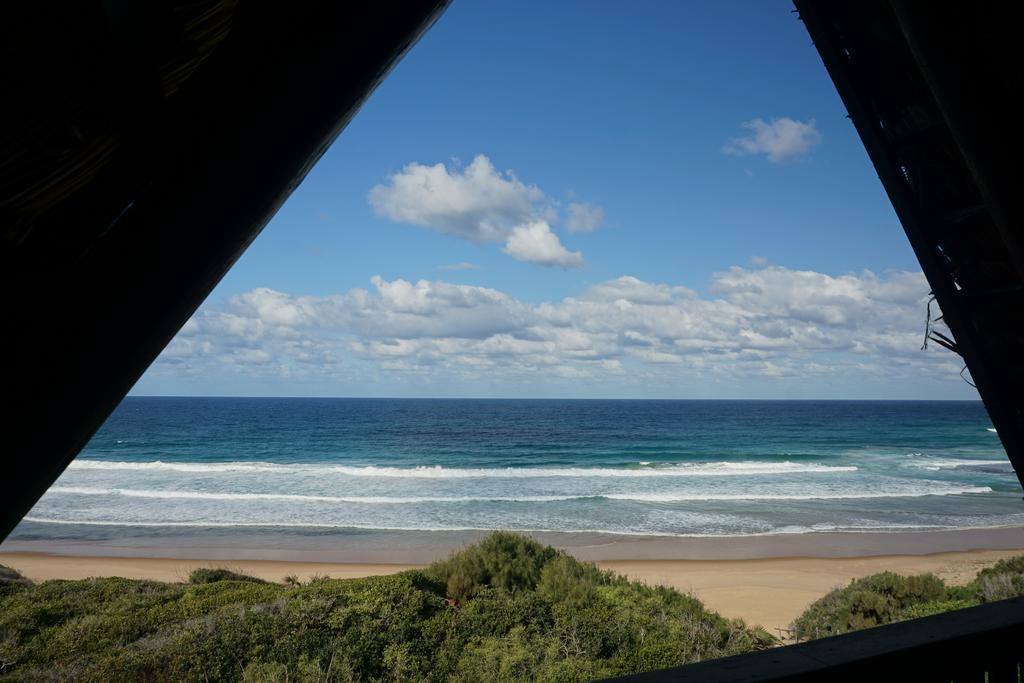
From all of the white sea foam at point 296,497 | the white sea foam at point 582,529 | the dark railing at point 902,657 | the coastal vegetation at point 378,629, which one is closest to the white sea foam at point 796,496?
the white sea foam at point 296,497

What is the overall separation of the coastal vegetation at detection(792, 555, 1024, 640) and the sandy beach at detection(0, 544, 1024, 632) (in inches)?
112

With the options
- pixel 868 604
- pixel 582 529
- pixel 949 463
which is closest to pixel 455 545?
pixel 582 529

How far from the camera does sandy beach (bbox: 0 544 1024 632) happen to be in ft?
42.7

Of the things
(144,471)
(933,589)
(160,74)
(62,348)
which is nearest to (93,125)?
(160,74)

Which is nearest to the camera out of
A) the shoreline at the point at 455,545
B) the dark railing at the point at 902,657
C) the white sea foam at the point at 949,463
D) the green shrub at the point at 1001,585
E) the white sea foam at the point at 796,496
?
the dark railing at the point at 902,657

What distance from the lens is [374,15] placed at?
0.64 meters

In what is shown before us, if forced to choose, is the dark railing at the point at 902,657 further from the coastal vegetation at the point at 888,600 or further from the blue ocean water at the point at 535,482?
the blue ocean water at the point at 535,482

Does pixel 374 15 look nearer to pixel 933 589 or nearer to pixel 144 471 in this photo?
pixel 933 589

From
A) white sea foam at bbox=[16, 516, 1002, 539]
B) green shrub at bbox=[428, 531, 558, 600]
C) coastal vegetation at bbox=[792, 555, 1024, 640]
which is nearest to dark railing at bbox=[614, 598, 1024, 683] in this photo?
green shrub at bbox=[428, 531, 558, 600]

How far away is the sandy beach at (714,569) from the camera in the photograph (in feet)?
42.7

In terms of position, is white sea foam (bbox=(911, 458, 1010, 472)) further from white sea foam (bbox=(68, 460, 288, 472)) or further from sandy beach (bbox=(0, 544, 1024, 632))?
white sea foam (bbox=(68, 460, 288, 472))

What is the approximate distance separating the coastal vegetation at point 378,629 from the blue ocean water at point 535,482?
11.6 metres

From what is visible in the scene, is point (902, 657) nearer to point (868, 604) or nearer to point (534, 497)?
point (868, 604)

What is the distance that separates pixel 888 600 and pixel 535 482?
68.0 ft
